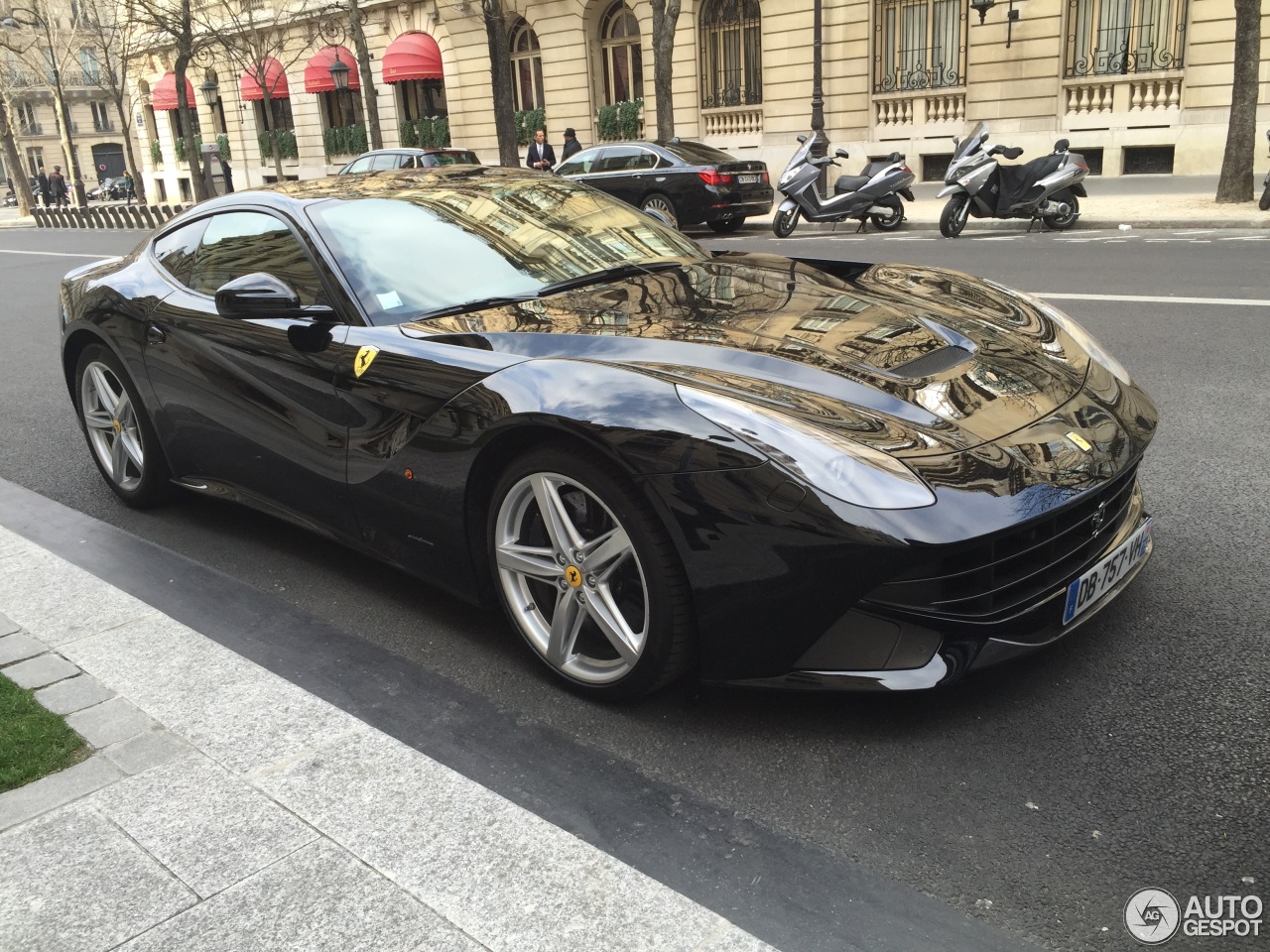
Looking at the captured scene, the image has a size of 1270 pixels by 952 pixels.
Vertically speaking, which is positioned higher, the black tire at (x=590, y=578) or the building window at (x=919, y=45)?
the building window at (x=919, y=45)

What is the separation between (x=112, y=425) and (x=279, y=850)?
3246mm

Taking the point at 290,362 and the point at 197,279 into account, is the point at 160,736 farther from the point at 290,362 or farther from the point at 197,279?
the point at 197,279

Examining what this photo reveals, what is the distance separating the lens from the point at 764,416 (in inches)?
107

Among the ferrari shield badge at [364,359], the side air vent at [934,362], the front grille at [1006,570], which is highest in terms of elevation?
the ferrari shield badge at [364,359]

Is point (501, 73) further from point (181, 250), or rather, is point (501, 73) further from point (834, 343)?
point (834, 343)

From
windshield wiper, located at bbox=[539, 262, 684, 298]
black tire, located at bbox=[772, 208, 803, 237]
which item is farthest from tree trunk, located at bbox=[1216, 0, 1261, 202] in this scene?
windshield wiper, located at bbox=[539, 262, 684, 298]

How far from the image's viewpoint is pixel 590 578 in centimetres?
299

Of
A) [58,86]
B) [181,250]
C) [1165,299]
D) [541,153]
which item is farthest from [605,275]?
[58,86]

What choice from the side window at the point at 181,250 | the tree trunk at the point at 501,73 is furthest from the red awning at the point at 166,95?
the side window at the point at 181,250

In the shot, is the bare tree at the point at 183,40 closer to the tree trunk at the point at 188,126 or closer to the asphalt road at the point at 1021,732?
the tree trunk at the point at 188,126

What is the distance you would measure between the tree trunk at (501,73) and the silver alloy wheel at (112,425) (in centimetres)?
1853

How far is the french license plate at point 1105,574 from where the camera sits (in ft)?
9.43

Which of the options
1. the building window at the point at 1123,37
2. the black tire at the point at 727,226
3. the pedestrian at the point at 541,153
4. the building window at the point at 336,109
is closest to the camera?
the black tire at the point at 727,226

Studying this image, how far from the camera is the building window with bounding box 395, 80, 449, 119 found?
35625mm
